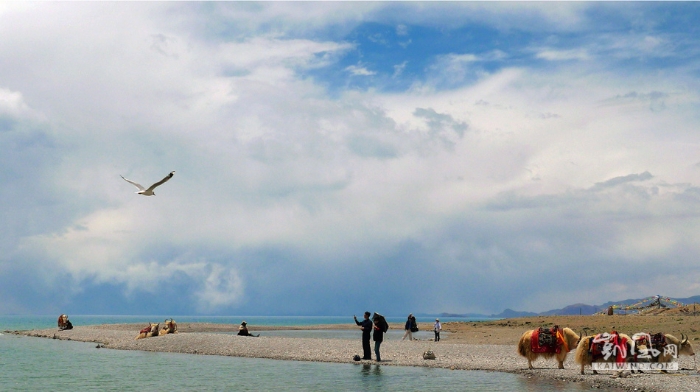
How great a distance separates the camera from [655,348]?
22891 millimetres

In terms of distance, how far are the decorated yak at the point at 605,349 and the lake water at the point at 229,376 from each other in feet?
5.51

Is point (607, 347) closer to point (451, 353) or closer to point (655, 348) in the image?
point (655, 348)

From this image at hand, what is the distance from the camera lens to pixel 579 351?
22594 mm

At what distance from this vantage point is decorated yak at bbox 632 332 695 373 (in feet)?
74.3

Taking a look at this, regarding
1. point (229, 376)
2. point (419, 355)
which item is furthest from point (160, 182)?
point (419, 355)

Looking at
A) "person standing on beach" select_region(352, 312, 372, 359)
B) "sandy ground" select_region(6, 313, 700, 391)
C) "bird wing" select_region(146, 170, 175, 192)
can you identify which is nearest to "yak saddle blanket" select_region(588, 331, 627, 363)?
"sandy ground" select_region(6, 313, 700, 391)

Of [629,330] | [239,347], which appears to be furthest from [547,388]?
[629,330]

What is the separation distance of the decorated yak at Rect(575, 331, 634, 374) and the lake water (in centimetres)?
168

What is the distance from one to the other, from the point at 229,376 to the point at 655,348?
52.6ft

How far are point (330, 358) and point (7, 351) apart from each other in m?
21.9

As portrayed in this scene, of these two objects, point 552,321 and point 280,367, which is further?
point 552,321

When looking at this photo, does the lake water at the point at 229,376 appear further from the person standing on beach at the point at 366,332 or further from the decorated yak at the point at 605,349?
the decorated yak at the point at 605,349

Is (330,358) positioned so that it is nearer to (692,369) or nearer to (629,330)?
(692,369)

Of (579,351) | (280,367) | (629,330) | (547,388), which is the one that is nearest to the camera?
(547,388)
